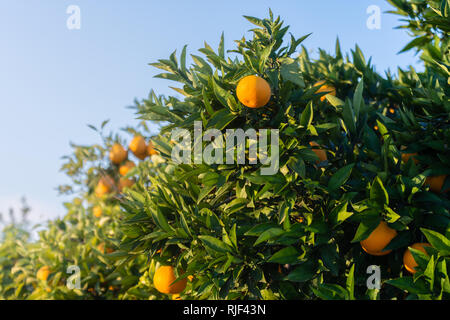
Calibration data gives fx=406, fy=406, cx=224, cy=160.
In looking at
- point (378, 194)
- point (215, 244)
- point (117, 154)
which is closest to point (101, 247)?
point (117, 154)

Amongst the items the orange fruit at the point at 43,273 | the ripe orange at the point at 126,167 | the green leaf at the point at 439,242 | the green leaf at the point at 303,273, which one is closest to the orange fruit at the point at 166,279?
the green leaf at the point at 303,273

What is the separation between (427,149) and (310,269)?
797mm

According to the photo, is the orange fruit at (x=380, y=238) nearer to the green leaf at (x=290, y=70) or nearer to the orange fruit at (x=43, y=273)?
the green leaf at (x=290, y=70)

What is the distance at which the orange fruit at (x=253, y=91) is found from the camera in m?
1.57

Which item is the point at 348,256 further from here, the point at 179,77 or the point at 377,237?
the point at 179,77

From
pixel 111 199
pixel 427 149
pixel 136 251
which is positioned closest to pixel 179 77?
pixel 136 251

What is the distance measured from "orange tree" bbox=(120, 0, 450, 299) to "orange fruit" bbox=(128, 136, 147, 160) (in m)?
1.53

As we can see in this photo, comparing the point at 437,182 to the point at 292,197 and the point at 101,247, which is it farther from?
the point at 101,247

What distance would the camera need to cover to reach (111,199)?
369cm

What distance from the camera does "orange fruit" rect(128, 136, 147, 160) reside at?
355cm

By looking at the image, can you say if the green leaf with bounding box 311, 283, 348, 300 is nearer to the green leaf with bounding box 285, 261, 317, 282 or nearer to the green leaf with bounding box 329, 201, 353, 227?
the green leaf with bounding box 285, 261, 317, 282

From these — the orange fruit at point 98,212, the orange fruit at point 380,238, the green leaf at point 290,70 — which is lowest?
the orange fruit at point 98,212

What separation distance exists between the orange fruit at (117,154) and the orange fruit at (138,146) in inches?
4.2

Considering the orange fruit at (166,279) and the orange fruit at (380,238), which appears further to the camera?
the orange fruit at (166,279)
